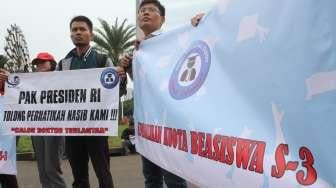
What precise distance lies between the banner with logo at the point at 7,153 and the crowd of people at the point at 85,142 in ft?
0.70

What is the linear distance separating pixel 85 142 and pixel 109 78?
2.05ft

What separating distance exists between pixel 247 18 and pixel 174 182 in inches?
71.5

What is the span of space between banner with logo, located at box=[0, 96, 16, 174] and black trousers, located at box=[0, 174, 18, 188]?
0.69 feet

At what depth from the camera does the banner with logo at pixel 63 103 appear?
4.71m

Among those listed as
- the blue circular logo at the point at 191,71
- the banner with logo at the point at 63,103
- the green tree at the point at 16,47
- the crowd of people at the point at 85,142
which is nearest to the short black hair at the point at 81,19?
the crowd of people at the point at 85,142

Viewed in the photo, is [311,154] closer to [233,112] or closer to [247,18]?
[233,112]

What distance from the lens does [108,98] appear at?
470 centimetres

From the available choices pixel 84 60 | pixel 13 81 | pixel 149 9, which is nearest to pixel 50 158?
pixel 13 81

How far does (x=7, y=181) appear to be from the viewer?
18.0 ft

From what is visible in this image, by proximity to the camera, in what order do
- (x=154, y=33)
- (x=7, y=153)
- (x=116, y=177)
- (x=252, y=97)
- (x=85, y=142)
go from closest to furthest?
(x=252, y=97), (x=154, y=33), (x=85, y=142), (x=7, y=153), (x=116, y=177)

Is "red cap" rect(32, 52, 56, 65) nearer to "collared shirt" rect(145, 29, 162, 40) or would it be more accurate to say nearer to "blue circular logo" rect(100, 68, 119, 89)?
"blue circular logo" rect(100, 68, 119, 89)

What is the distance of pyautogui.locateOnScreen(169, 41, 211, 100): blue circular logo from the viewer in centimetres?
320

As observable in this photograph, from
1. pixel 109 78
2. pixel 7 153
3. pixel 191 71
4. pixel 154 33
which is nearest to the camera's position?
pixel 191 71

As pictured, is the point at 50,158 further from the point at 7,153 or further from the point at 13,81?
the point at 13,81
